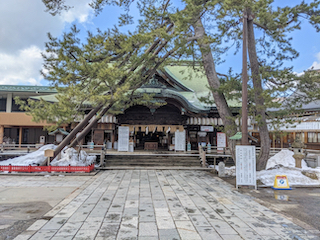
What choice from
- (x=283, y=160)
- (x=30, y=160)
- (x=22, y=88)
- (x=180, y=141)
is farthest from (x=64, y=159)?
(x=22, y=88)

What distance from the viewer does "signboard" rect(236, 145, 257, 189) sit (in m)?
8.22

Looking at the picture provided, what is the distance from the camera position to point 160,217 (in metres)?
5.28

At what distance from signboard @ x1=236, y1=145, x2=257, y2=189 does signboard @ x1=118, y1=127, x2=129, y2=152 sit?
10.6 m

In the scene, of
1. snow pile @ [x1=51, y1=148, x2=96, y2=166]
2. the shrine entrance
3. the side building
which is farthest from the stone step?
the side building

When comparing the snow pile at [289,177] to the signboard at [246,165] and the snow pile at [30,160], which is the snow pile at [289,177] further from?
the snow pile at [30,160]

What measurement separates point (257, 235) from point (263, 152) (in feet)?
23.5

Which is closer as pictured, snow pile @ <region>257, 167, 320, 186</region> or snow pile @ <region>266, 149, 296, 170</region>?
snow pile @ <region>257, 167, 320, 186</region>

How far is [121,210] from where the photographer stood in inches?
227

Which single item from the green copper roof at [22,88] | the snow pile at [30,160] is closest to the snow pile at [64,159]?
the snow pile at [30,160]

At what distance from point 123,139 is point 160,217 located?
12.3 m

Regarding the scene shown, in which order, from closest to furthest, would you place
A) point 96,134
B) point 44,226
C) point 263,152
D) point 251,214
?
point 44,226 < point 251,214 < point 263,152 < point 96,134

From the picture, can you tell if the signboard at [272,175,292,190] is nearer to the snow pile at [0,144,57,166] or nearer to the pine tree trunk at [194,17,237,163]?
the pine tree trunk at [194,17,237,163]

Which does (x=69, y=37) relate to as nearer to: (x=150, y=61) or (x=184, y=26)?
(x=150, y=61)

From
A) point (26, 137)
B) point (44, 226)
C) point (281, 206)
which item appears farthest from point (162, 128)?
point (26, 137)
